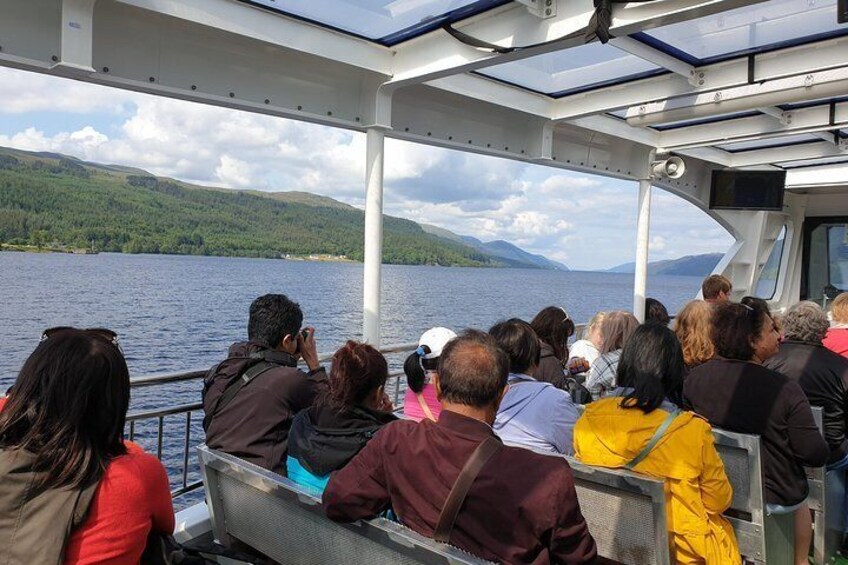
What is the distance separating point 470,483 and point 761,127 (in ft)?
20.2

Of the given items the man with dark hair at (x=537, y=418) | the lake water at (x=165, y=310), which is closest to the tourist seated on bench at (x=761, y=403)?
the man with dark hair at (x=537, y=418)

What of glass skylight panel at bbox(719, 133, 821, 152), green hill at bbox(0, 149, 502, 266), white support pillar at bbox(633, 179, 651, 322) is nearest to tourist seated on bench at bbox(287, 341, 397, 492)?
white support pillar at bbox(633, 179, 651, 322)

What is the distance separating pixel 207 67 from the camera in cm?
409

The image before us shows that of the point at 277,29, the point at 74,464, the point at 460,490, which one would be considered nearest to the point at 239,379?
the point at 74,464

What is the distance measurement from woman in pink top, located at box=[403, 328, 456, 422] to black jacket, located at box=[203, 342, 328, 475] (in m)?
0.50

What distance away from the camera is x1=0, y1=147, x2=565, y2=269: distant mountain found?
52.0 metres

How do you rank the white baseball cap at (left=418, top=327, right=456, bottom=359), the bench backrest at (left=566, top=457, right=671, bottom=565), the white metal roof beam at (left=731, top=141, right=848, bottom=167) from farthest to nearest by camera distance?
the white metal roof beam at (left=731, top=141, right=848, bottom=167) → the white baseball cap at (left=418, top=327, right=456, bottom=359) → the bench backrest at (left=566, top=457, right=671, bottom=565)

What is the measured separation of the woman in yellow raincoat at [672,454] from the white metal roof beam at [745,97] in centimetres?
361

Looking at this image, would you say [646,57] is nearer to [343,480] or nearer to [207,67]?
[207,67]

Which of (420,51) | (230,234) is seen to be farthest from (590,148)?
(230,234)

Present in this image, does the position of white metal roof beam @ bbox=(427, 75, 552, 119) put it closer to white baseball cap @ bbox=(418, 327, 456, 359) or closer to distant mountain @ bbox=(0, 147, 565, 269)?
white baseball cap @ bbox=(418, 327, 456, 359)

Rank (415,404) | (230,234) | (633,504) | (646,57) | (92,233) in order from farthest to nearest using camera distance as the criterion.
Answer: (230,234)
(92,233)
(646,57)
(415,404)
(633,504)

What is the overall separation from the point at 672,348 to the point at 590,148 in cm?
529

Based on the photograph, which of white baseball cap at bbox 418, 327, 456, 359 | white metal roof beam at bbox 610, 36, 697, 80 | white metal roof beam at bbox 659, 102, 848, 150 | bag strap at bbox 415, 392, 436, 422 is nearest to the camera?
bag strap at bbox 415, 392, 436, 422
